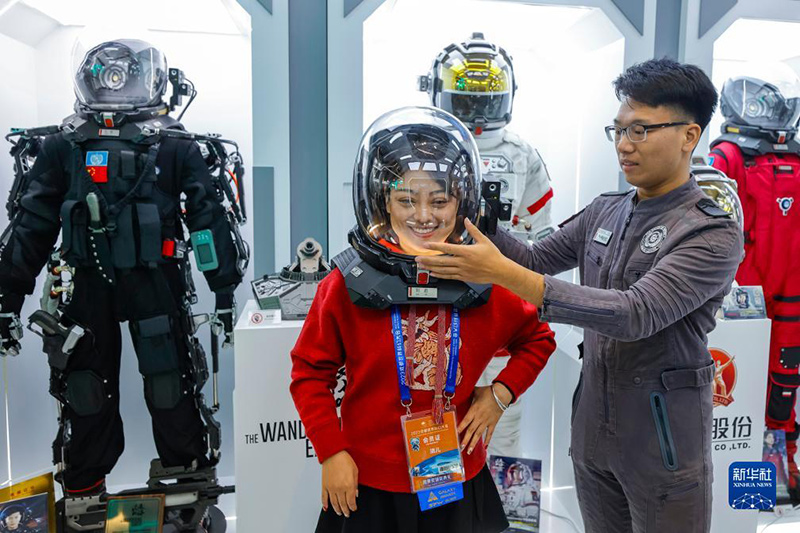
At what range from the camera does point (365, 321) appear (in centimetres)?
143

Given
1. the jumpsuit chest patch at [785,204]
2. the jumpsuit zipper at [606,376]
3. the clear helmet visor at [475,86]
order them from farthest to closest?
the jumpsuit chest patch at [785,204]
the clear helmet visor at [475,86]
the jumpsuit zipper at [606,376]

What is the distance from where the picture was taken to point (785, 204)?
10.2 feet

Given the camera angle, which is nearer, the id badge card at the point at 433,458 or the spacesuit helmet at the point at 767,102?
the id badge card at the point at 433,458

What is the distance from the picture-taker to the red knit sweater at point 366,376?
1.42m

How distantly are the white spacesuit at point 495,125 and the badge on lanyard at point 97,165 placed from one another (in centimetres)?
134

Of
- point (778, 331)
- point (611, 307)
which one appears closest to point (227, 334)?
point (611, 307)

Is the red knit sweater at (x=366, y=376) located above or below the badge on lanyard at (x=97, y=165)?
below

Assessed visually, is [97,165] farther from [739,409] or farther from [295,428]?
[739,409]

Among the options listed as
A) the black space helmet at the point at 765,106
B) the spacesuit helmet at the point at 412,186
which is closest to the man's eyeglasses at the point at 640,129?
the spacesuit helmet at the point at 412,186

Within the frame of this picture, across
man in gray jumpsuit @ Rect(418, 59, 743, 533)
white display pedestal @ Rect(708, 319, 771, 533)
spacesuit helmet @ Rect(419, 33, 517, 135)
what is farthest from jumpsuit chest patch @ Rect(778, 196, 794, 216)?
man in gray jumpsuit @ Rect(418, 59, 743, 533)

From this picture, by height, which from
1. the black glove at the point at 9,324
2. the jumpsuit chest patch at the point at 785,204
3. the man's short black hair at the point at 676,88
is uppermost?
the man's short black hair at the point at 676,88

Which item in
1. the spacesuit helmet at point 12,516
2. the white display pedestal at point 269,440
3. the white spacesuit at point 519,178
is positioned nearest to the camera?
the white display pedestal at point 269,440

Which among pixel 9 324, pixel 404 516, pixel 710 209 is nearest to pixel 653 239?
pixel 710 209

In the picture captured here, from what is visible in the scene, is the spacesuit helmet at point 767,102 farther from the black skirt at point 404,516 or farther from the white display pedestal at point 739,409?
the black skirt at point 404,516
